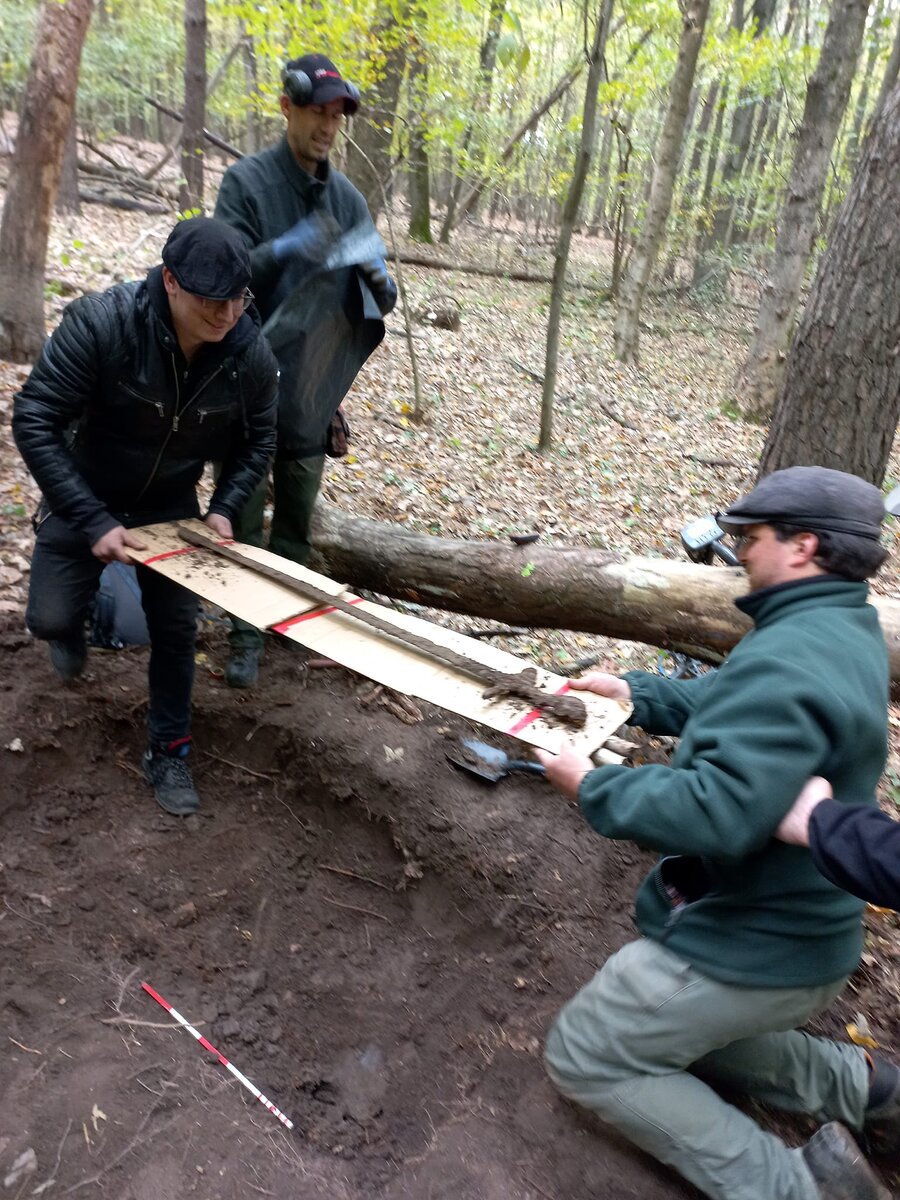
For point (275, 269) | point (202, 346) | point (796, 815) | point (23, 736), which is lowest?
point (23, 736)

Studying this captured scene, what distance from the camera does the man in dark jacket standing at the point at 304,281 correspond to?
3.51 metres

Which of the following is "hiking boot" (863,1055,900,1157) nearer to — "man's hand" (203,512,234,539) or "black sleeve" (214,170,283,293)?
"man's hand" (203,512,234,539)

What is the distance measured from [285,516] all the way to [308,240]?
4.35ft

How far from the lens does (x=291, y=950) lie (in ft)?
10.2

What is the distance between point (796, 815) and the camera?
5.63 ft

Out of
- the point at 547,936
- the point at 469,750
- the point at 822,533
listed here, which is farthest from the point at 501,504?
the point at 822,533

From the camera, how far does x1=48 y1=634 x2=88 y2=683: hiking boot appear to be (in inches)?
137

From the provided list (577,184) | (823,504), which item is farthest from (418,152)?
(823,504)

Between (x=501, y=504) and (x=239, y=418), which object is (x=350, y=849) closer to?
(x=239, y=418)

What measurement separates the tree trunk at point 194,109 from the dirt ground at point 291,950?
25.8ft

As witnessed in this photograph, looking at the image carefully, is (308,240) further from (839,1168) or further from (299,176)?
(839,1168)

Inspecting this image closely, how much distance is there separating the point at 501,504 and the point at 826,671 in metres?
5.40

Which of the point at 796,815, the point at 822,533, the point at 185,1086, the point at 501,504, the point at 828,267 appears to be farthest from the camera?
the point at 501,504

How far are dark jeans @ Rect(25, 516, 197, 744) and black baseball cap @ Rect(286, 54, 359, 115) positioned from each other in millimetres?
2139
